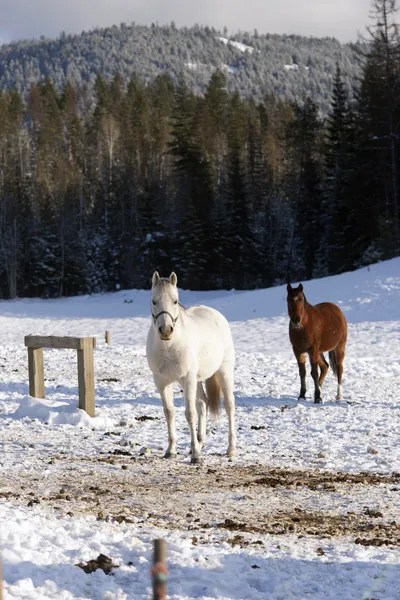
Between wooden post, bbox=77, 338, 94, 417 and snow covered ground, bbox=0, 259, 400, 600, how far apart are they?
0.74 feet

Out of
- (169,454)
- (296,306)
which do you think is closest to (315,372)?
(296,306)

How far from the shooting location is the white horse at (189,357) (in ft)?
23.3

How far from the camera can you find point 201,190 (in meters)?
51.8

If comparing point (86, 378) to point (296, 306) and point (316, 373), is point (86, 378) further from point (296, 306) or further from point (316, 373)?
point (316, 373)

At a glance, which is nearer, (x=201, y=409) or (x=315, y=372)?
(x=201, y=409)

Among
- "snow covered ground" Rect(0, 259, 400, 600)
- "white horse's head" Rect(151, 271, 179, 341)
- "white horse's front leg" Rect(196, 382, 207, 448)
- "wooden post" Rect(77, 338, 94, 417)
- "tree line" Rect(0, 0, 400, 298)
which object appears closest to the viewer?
"snow covered ground" Rect(0, 259, 400, 600)

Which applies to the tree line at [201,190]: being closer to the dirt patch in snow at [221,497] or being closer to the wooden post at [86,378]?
the wooden post at [86,378]

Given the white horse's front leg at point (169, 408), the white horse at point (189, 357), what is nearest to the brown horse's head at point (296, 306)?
the white horse at point (189, 357)

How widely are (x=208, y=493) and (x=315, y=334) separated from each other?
21.9 ft

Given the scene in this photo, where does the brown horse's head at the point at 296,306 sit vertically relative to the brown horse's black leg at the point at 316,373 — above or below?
above

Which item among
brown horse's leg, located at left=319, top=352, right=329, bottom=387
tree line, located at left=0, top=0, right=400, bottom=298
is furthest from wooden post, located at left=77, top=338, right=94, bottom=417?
tree line, located at left=0, top=0, right=400, bottom=298

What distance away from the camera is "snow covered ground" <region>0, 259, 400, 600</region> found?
13.4ft

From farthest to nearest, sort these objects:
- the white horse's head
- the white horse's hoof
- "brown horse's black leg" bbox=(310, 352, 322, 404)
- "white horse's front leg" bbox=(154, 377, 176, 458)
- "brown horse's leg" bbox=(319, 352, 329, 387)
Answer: "brown horse's leg" bbox=(319, 352, 329, 387) → "brown horse's black leg" bbox=(310, 352, 322, 404) → the white horse's hoof → "white horse's front leg" bbox=(154, 377, 176, 458) → the white horse's head

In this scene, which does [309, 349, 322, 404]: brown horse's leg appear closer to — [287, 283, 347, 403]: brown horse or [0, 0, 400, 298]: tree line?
[287, 283, 347, 403]: brown horse
